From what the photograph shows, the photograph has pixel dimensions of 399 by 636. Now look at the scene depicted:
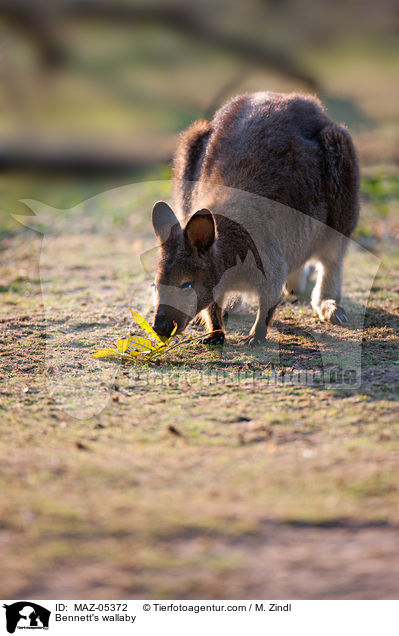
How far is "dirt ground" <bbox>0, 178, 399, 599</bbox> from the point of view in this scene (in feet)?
7.20

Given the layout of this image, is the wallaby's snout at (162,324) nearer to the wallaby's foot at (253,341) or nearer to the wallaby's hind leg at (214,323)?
the wallaby's hind leg at (214,323)

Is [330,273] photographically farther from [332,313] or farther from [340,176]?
[340,176]

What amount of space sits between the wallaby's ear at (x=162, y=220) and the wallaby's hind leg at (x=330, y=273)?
139cm

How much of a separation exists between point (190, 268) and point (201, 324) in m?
0.80

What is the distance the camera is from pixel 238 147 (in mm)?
4652

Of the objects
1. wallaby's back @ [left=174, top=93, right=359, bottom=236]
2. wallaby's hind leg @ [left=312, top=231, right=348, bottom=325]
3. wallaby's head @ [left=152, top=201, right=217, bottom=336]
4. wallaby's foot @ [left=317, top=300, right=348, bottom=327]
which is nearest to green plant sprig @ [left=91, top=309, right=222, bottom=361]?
wallaby's head @ [left=152, top=201, right=217, bottom=336]

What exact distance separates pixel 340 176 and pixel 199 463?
9.30 ft

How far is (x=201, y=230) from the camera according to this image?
402 cm

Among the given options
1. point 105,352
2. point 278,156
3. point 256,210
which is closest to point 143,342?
point 105,352

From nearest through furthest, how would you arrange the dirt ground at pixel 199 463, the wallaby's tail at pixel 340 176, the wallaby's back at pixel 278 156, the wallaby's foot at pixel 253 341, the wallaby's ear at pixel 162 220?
1. the dirt ground at pixel 199 463
2. the wallaby's ear at pixel 162 220
3. the wallaby's foot at pixel 253 341
4. the wallaby's back at pixel 278 156
5. the wallaby's tail at pixel 340 176

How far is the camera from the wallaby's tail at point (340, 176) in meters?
4.85

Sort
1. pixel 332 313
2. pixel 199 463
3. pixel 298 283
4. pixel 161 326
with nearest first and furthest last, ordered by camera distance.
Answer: pixel 199 463 < pixel 161 326 < pixel 332 313 < pixel 298 283
